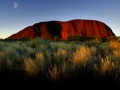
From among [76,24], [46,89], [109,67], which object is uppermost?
[76,24]

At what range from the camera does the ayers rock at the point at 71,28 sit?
118438mm

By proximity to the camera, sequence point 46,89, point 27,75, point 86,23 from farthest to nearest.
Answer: point 86,23
point 27,75
point 46,89

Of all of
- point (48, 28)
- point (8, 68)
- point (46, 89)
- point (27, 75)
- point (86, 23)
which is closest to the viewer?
point (46, 89)

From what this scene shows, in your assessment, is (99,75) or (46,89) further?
(99,75)

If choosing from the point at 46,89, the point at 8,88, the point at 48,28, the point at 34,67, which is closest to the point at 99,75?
the point at 46,89

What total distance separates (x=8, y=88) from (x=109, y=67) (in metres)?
2.51

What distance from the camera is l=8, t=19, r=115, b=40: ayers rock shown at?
11844cm

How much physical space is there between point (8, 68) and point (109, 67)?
9.44ft

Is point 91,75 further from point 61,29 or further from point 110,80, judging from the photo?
point 61,29

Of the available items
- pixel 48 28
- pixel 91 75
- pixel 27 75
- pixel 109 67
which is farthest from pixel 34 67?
pixel 48 28

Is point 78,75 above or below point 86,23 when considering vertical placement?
below

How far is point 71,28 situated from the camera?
12238cm

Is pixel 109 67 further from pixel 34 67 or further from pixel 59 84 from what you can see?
pixel 34 67

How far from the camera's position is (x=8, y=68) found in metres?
4.95
